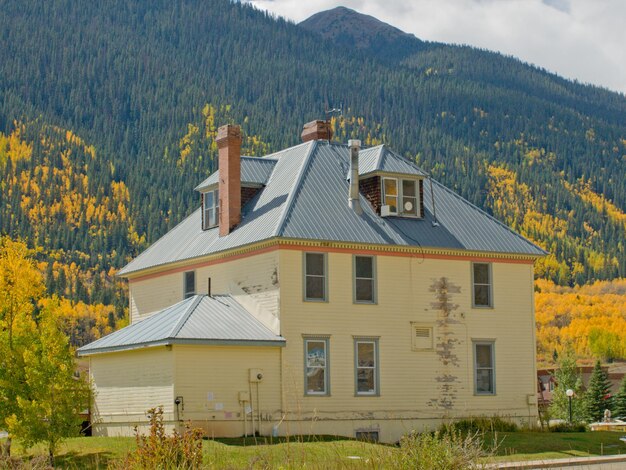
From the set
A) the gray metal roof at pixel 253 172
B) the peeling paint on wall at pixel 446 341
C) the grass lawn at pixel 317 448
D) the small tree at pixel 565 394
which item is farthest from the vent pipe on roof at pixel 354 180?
the small tree at pixel 565 394

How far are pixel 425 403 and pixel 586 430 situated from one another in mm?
7567

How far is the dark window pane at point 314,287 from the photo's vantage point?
140 feet

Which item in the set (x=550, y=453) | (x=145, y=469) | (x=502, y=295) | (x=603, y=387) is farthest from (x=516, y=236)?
(x=603, y=387)

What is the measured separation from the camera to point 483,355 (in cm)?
4647

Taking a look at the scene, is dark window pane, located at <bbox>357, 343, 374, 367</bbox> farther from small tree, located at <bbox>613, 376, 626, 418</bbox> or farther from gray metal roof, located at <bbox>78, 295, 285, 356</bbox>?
small tree, located at <bbox>613, 376, 626, 418</bbox>

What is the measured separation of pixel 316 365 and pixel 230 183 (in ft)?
25.4

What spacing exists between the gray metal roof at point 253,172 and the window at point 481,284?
875 cm

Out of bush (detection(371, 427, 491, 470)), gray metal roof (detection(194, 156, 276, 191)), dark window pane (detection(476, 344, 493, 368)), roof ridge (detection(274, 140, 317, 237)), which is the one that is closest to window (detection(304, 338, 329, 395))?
roof ridge (detection(274, 140, 317, 237))

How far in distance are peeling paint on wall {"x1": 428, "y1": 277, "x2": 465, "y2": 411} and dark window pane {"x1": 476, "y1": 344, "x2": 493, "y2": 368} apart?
1.07m

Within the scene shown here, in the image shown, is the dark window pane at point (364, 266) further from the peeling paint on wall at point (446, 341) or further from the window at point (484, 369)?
the window at point (484, 369)

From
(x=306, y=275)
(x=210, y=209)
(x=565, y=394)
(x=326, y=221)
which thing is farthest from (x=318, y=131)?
(x=565, y=394)

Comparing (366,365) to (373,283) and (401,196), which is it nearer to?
(373,283)

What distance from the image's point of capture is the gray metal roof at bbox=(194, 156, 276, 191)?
154 ft

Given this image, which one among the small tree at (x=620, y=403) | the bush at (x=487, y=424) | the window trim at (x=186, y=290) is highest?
the window trim at (x=186, y=290)
